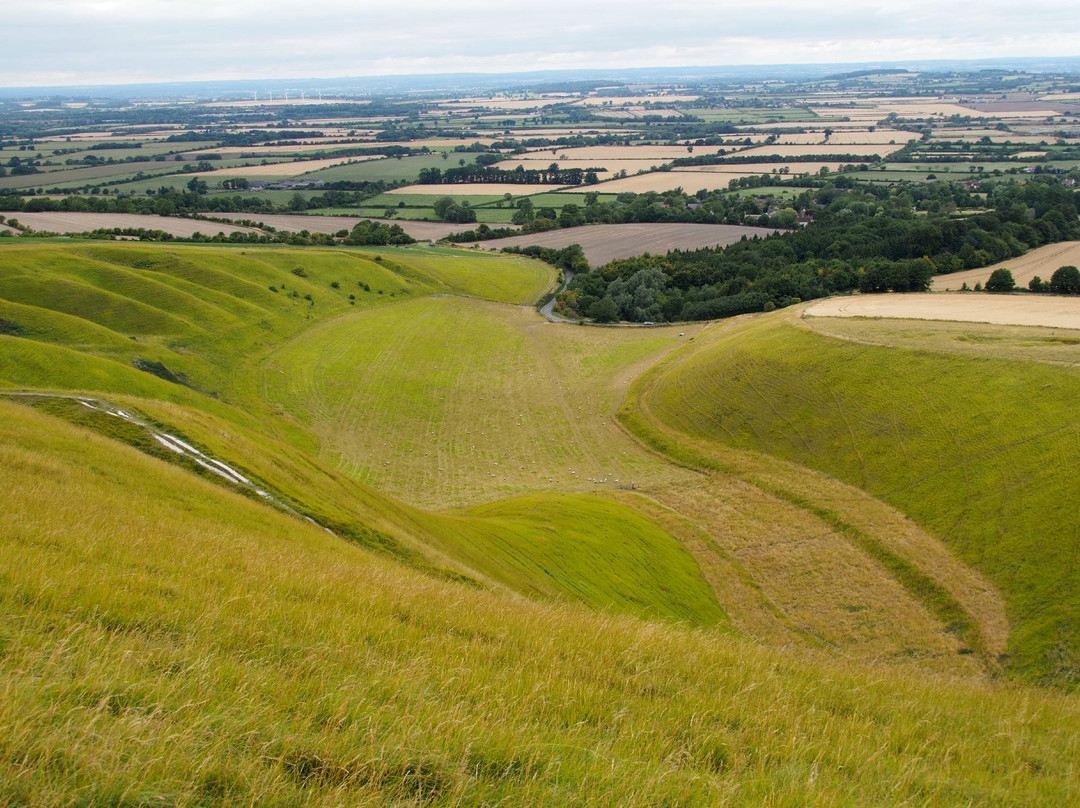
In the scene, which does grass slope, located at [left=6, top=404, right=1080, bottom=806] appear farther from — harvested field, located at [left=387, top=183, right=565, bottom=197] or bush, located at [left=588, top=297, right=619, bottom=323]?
harvested field, located at [left=387, top=183, right=565, bottom=197]

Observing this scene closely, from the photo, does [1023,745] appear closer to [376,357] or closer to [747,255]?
[376,357]

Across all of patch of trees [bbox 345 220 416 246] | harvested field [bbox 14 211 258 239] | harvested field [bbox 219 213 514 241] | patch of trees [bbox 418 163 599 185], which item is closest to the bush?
patch of trees [bbox 345 220 416 246]

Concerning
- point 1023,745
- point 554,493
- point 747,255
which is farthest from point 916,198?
point 1023,745

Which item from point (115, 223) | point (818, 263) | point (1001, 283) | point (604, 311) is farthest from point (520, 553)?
point (115, 223)

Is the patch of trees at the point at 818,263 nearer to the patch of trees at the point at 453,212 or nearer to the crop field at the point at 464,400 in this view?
the crop field at the point at 464,400

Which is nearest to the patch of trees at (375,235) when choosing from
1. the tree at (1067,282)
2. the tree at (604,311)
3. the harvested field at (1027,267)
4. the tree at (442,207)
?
the tree at (442,207)
